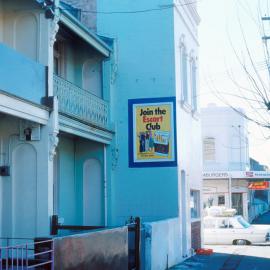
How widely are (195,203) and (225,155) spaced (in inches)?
750

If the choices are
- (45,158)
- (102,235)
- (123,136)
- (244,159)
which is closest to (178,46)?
(123,136)

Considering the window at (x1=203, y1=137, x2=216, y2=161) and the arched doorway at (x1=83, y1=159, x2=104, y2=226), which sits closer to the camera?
the arched doorway at (x1=83, y1=159, x2=104, y2=226)

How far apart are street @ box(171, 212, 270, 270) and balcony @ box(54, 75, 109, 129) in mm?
5302

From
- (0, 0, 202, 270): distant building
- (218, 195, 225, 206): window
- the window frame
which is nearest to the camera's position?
(0, 0, 202, 270): distant building

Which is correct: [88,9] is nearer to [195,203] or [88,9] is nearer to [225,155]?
[195,203]

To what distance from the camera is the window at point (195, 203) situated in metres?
23.2

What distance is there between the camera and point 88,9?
20.7m

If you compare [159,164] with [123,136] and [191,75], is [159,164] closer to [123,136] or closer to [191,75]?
[123,136]

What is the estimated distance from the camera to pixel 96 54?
19609mm

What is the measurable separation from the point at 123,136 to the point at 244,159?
25179 mm

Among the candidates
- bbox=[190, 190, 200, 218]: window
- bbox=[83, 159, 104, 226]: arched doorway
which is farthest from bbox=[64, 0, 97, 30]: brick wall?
bbox=[190, 190, 200, 218]: window

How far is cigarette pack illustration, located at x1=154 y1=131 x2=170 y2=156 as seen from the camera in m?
19.5

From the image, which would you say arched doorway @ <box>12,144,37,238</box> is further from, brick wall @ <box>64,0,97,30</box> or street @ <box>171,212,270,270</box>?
brick wall @ <box>64,0,97,30</box>

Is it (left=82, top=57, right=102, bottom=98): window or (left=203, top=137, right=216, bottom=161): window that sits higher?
(left=82, top=57, right=102, bottom=98): window
